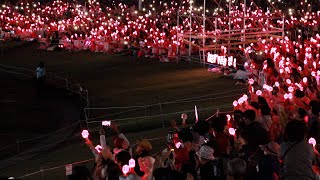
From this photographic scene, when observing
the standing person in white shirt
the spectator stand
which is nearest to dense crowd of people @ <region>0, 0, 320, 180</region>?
the spectator stand

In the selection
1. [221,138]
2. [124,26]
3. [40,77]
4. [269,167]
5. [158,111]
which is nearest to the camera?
[269,167]

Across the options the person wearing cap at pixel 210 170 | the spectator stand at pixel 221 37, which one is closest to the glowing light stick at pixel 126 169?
the person wearing cap at pixel 210 170

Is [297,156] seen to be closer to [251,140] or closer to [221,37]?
[251,140]

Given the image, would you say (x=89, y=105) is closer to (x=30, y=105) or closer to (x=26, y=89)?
(x=30, y=105)

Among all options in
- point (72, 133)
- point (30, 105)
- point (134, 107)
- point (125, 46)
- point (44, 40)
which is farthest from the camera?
point (44, 40)

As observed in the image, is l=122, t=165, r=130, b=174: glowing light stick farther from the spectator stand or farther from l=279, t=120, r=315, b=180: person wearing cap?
the spectator stand

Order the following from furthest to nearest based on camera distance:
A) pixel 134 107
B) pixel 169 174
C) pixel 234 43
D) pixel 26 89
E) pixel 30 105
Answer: pixel 234 43, pixel 26 89, pixel 30 105, pixel 134 107, pixel 169 174

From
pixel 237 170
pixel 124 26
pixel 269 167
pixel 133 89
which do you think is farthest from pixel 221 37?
pixel 237 170

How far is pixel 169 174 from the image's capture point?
292 inches

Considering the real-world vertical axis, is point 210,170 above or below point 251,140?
below

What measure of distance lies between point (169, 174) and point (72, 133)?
932 centimetres

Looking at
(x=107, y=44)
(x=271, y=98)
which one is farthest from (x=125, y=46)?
(x=271, y=98)

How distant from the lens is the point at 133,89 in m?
21.4

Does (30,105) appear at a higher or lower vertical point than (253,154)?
lower
